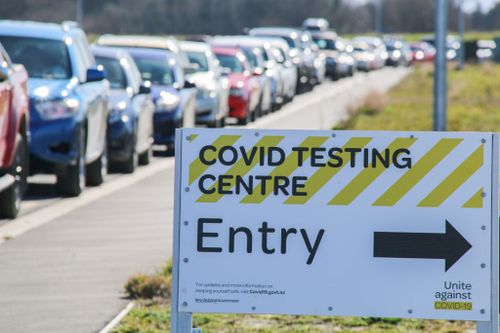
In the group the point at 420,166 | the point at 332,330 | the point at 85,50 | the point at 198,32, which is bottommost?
the point at 332,330

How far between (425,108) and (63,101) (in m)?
24.0

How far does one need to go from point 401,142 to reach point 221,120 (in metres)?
21.8

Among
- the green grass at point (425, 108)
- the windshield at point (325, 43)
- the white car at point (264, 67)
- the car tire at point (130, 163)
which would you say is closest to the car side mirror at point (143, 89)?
the car tire at point (130, 163)

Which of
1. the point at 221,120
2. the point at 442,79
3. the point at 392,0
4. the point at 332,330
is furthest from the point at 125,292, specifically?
the point at 392,0

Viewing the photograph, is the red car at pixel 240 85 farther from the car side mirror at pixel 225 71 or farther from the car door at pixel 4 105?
the car door at pixel 4 105

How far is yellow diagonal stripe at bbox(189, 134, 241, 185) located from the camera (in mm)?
6828

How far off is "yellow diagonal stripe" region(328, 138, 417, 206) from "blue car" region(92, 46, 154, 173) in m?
12.8

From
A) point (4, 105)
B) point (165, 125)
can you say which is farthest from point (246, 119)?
point (4, 105)

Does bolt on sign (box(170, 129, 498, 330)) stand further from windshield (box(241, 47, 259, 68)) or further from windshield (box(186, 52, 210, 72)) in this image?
windshield (box(241, 47, 259, 68))

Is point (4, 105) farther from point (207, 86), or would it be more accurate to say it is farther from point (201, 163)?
point (207, 86)

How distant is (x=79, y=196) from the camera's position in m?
17.1

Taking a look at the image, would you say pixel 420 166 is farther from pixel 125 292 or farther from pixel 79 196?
pixel 79 196

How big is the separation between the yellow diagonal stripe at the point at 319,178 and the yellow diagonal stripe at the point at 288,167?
0.08 meters

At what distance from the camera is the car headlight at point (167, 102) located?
76.1 ft
